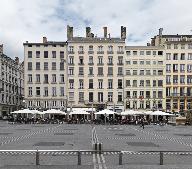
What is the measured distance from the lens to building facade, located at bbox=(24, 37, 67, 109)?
3637 inches

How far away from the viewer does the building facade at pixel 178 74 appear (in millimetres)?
93938

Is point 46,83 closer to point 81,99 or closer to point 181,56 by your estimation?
point 81,99

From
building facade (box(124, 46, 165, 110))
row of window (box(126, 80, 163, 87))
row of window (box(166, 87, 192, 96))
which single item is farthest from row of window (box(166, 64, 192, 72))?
row of window (box(166, 87, 192, 96))

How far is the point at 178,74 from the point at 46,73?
30.3 m

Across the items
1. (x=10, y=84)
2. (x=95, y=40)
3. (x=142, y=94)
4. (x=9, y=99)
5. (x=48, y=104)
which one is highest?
(x=95, y=40)

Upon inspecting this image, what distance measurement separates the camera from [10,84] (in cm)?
10725

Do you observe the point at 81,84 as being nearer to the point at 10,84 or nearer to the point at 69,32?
the point at 69,32

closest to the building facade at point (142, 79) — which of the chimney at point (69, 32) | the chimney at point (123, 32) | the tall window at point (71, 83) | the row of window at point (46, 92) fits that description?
the chimney at point (123, 32)

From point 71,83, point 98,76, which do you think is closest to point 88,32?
point 98,76

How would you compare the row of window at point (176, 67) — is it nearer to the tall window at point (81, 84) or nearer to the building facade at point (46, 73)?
the tall window at point (81, 84)

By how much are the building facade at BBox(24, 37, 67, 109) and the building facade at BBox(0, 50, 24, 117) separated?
27.0ft

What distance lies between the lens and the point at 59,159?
54.0ft

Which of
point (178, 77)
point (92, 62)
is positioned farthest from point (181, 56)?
point (92, 62)

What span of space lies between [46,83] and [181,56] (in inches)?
1252
